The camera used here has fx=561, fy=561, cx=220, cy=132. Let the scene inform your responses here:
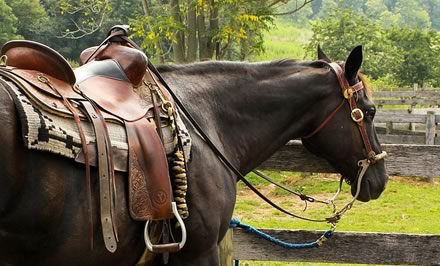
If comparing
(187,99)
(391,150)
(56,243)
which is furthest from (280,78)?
(56,243)

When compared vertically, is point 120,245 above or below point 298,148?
above

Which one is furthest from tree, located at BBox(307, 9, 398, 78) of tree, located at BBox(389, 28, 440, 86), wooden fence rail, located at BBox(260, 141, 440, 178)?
wooden fence rail, located at BBox(260, 141, 440, 178)

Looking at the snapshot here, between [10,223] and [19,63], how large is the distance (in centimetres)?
73

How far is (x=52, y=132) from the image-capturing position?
2283 millimetres

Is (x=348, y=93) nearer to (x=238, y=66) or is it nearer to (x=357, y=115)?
(x=357, y=115)

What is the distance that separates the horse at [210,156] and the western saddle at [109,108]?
0.19 feet

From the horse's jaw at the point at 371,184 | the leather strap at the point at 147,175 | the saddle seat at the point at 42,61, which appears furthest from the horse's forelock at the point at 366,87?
the saddle seat at the point at 42,61

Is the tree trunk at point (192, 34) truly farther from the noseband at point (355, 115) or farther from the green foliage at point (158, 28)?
the noseband at point (355, 115)

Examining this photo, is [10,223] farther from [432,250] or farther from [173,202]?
[432,250]

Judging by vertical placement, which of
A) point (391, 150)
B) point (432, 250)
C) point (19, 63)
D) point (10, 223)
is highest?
point (19, 63)

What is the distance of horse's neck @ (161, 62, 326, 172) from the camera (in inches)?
128

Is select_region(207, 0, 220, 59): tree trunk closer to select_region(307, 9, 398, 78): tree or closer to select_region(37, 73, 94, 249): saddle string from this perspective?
select_region(37, 73, 94, 249): saddle string

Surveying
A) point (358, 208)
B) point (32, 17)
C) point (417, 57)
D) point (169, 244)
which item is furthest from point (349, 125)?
point (32, 17)

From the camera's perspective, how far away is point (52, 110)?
7.67ft
